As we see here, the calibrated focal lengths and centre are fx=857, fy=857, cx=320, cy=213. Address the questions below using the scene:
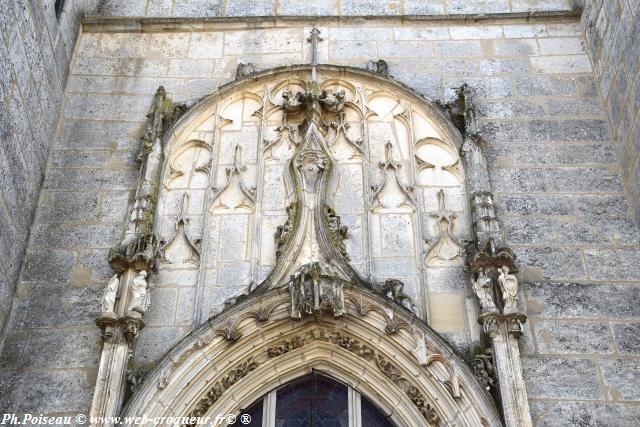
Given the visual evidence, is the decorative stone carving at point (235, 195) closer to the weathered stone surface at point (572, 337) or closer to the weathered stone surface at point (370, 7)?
the weathered stone surface at point (370, 7)

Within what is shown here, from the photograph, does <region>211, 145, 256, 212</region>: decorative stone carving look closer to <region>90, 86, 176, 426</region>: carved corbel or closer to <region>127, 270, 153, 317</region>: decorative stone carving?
<region>90, 86, 176, 426</region>: carved corbel

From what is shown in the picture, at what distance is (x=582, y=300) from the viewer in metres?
7.88

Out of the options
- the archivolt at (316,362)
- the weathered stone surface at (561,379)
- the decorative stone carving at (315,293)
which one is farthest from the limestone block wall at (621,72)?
the decorative stone carving at (315,293)

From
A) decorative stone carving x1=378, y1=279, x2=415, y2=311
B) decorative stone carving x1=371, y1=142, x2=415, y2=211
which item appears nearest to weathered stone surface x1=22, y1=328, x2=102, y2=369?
decorative stone carving x1=378, y1=279, x2=415, y2=311

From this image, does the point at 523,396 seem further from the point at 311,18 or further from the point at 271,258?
the point at 311,18

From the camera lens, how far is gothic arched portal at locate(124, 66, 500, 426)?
7473 millimetres

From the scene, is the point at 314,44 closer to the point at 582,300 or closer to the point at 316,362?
the point at 316,362

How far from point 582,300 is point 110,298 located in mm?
4270

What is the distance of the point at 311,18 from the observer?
34.4 feet

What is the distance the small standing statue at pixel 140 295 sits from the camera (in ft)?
24.7

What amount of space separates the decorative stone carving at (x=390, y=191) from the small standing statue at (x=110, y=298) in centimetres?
268

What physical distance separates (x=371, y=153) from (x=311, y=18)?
228cm

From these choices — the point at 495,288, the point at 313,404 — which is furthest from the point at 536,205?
the point at 313,404

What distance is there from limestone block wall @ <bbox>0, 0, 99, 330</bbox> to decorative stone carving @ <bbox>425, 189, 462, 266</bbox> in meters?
3.93
